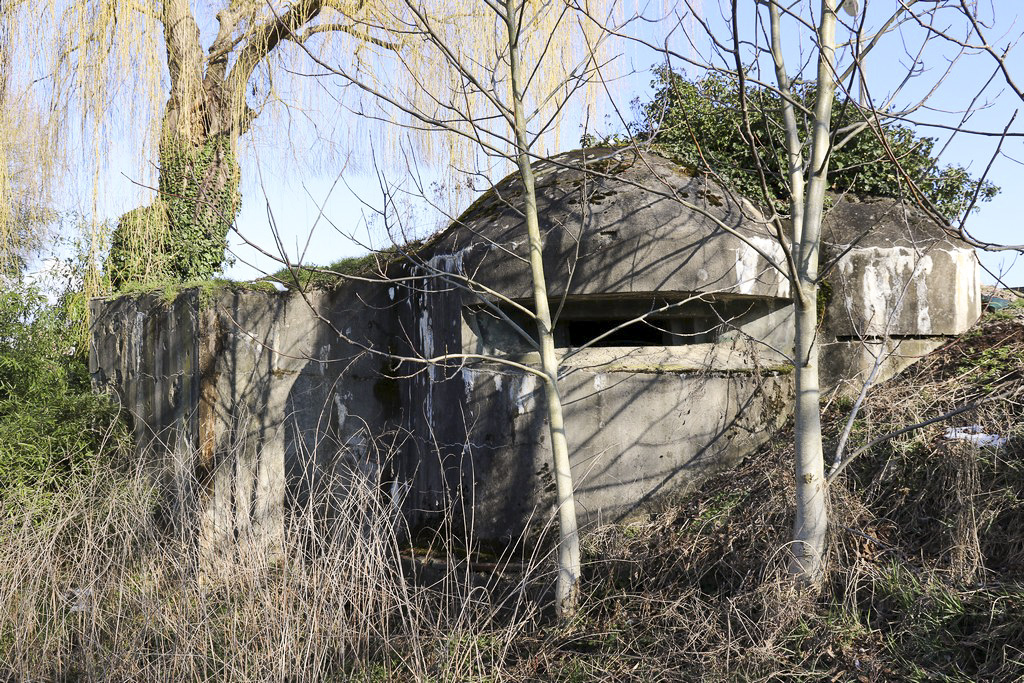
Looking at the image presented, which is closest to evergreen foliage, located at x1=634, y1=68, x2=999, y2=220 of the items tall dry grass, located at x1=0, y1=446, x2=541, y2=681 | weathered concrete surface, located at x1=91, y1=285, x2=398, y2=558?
weathered concrete surface, located at x1=91, y1=285, x2=398, y2=558

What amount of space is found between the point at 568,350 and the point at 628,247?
0.69 meters

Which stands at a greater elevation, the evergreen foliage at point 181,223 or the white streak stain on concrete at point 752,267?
the evergreen foliage at point 181,223

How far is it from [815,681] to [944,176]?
4420 mm

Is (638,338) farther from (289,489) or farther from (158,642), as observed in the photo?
(158,642)

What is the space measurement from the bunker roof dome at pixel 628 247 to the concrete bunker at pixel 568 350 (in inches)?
0.5

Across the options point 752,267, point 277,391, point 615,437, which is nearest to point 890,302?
point 752,267

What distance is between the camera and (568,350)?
5.18m

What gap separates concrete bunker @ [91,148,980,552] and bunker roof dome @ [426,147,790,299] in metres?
0.01

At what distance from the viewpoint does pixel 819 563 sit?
4.08 meters

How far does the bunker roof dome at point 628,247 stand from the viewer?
16.8ft

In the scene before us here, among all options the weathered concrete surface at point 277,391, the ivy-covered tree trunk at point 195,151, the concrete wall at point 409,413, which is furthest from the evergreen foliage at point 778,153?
the ivy-covered tree trunk at point 195,151

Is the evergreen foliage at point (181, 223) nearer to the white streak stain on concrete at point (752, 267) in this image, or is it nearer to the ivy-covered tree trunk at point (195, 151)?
the ivy-covered tree trunk at point (195, 151)

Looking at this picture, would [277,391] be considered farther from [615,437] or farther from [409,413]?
[615,437]

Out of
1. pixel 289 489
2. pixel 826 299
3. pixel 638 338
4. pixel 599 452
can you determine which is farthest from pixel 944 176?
pixel 289 489
